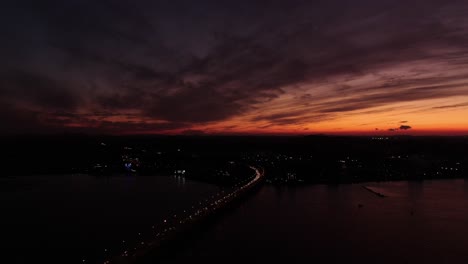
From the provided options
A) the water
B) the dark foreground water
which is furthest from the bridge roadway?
the water

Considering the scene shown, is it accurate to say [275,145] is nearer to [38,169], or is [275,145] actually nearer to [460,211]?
[38,169]

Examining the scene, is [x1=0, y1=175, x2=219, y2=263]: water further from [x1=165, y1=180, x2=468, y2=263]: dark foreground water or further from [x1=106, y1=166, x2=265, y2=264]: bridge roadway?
[x1=165, y1=180, x2=468, y2=263]: dark foreground water

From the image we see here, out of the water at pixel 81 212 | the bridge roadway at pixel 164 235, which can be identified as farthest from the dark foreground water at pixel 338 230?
the water at pixel 81 212

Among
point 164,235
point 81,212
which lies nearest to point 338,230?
point 164,235

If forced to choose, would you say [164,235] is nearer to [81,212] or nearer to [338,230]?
[338,230]

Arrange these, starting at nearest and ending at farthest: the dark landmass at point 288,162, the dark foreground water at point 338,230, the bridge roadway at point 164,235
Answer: the bridge roadway at point 164,235
the dark foreground water at point 338,230
the dark landmass at point 288,162

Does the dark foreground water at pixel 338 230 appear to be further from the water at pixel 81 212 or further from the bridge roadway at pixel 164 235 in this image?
the water at pixel 81 212

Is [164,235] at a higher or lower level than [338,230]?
higher
